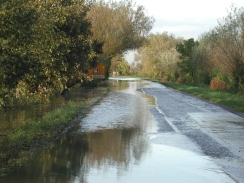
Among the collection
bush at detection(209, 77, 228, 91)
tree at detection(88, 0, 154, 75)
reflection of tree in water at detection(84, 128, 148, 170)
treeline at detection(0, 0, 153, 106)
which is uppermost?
tree at detection(88, 0, 154, 75)

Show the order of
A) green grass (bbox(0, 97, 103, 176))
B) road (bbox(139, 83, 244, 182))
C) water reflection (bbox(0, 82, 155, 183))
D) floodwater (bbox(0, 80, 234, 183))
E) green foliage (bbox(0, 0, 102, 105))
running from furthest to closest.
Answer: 1. road (bbox(139, 83, 244, 182))
2. green grass (bbox(0, 97, 103, 176))
3. green foliage (bbox(0, 0, 102, 105))
4. water reflection (bbox(0, 82, 155, 183))
5. floodwater (bbox(0, 80, 234, 183))

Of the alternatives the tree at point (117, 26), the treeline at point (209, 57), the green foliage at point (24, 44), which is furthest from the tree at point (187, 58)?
the green foliage at point (24, 44)

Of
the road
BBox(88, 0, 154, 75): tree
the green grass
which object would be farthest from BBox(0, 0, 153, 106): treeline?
BBox(88, 0, 154, 75): tree

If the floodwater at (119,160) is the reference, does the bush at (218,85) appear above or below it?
above

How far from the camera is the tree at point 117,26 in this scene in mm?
51094

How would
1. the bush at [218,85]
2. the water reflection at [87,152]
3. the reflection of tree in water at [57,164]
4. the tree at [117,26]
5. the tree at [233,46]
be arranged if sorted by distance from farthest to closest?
the tree at [117,26]
the bush at [218,85]
the tree at [233,46]
the water reflection at [87,152]
the reflection of tree in water at [57,164]

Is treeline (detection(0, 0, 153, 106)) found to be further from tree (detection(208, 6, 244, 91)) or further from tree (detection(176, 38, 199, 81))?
tree (detection(176, 38, 199, 81))

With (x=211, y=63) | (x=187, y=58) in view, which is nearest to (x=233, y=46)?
(x=211, y=63)

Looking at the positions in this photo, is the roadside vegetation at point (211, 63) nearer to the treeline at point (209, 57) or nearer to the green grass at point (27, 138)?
the treeline at point (209, 57)

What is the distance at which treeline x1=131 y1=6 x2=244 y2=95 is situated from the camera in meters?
33.2

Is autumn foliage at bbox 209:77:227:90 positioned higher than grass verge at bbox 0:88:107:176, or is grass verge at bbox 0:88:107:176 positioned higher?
autumn foliage at bbox 209:77:227:90

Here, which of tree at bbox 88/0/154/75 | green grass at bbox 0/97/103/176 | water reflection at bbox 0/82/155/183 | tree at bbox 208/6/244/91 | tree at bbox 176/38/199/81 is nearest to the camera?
water reflection at bbox 0/82/155/183

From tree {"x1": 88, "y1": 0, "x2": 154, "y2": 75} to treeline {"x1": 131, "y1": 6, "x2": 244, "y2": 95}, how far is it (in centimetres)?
307

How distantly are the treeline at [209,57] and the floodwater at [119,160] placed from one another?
21.0 m
